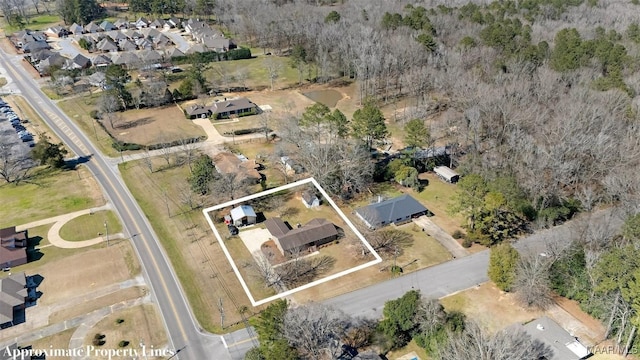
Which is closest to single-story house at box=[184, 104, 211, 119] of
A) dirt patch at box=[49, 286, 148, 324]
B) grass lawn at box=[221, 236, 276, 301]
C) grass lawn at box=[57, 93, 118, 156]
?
grass lawn at box=[57, 93, 118, 156]

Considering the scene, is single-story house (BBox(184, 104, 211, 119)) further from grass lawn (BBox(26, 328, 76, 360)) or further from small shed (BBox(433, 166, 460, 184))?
grass lawn (BBox(26, 328, 76, 360))

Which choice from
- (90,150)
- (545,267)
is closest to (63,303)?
(90,150)

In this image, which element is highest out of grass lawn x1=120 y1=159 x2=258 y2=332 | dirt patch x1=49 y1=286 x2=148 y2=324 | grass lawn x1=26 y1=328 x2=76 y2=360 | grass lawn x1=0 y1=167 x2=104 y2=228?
grass lawn x1=26 y1=328 x2=76 y2=360

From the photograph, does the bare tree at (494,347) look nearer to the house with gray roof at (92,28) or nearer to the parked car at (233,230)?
the parked car at (233,230)

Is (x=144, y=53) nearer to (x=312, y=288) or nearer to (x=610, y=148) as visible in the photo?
(x=312, y=288)

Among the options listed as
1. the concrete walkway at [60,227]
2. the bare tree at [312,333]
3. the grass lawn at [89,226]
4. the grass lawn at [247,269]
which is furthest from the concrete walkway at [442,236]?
the grass lawn at [89,226]

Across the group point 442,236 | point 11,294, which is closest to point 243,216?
point 442,236

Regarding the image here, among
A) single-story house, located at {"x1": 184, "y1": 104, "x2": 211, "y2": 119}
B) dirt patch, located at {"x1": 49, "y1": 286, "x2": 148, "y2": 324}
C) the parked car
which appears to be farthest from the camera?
single-story house, located at {"x1": 184, "y1": 104, "x2": 211, "y2": 119}
